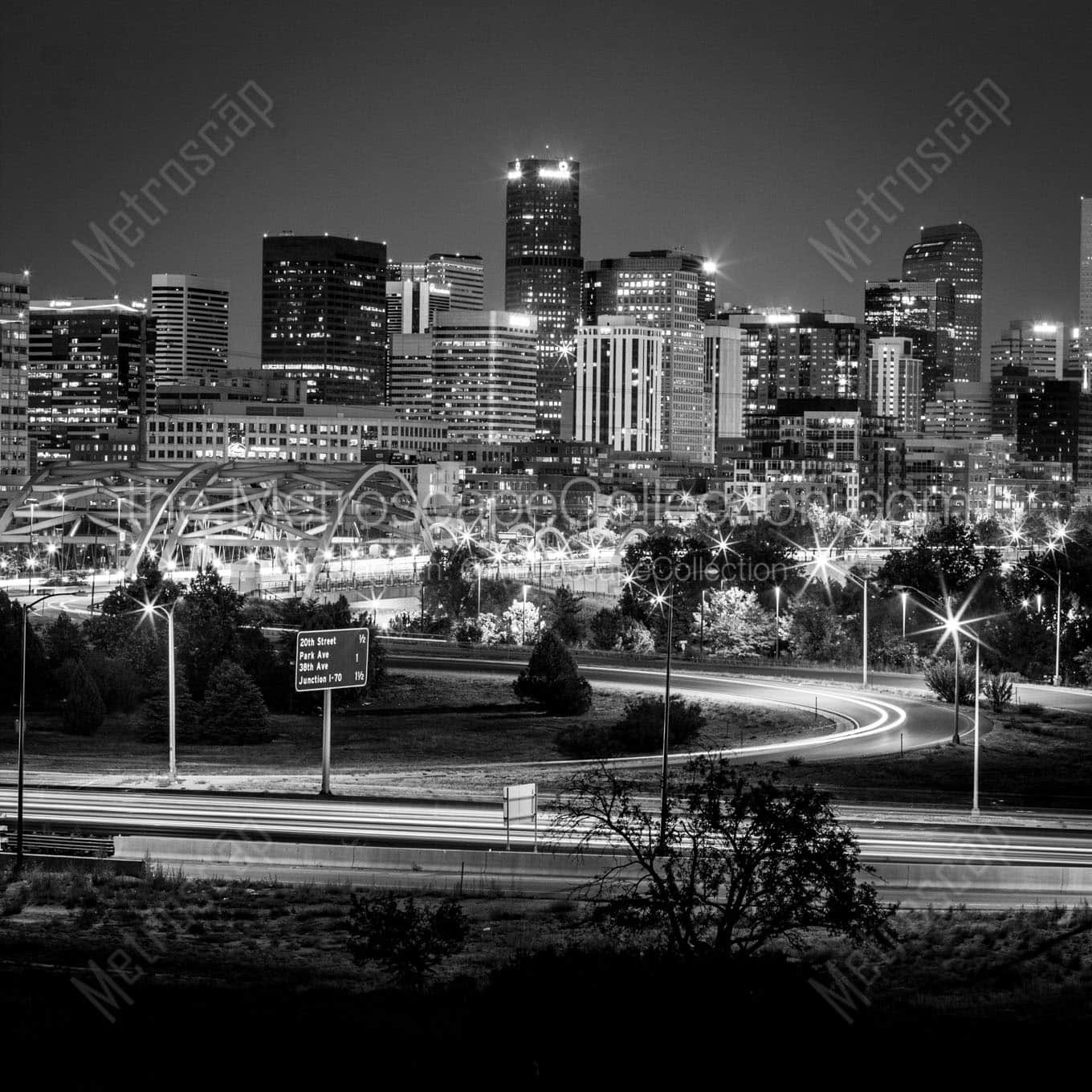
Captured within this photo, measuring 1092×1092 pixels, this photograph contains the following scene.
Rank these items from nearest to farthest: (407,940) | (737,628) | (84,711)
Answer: (407,940) < (84,711) < (737,628)

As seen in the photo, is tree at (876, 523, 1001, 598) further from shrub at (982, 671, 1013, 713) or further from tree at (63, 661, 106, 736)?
tree at (63, 661, 106, 736)

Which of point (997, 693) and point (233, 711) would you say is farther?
point (997, 693)

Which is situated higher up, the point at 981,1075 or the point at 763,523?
the point at 763,523

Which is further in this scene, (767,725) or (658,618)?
(658,618)

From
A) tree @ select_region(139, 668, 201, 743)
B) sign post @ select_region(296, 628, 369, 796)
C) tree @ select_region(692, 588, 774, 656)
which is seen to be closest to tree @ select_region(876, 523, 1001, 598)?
tree @ select_region(692, 588, 774, 656)

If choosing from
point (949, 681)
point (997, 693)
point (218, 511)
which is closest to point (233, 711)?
point (949, 681)

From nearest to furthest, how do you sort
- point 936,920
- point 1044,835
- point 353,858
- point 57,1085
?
point 57,1085 < point 936,920 < point 353,858 < point 1044,835

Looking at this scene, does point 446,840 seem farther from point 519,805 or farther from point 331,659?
point 331,659

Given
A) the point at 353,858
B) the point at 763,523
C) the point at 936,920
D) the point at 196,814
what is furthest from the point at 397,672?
the point at 763,523

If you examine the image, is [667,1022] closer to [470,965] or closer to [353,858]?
[470,965]
